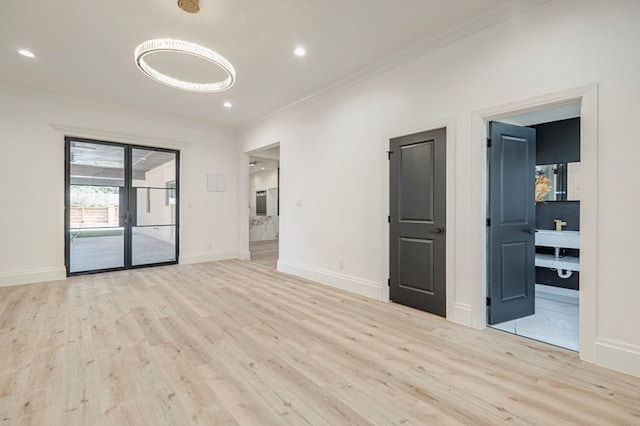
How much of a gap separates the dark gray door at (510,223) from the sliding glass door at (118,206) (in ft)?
19.8

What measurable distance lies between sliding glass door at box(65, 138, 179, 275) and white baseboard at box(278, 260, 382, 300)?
2860 millimetres

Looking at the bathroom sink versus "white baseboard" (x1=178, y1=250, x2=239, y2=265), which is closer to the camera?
the bathroom sink

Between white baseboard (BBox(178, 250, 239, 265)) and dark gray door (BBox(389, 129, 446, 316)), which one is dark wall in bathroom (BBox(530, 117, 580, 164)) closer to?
dark gray door (BBox(389, 129, 446, 316))

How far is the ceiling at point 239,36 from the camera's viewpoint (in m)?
2.85

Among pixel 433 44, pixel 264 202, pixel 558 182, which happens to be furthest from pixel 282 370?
pixel 264 202

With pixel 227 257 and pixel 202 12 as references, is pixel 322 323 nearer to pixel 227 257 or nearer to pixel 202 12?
pixel 202 12

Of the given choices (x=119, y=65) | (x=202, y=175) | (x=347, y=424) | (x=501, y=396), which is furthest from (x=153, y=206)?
(x=501, y=396)

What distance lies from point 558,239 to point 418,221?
2.30 metres

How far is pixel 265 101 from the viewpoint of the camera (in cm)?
536

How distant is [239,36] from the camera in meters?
3.33

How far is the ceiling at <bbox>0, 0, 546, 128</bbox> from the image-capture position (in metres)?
2.85

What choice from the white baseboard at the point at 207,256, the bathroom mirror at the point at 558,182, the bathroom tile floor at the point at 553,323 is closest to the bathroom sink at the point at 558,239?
the bathroom mirror at the point at 558,182

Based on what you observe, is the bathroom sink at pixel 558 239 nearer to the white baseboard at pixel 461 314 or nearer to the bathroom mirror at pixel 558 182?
the bathroom mirror at pixel 558 182

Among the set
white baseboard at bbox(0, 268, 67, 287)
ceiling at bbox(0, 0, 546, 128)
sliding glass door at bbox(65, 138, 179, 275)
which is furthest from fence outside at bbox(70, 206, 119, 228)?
ceiling at bbox(0, 0, 546, 128)
